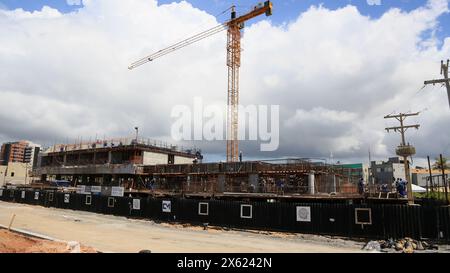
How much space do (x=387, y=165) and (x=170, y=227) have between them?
318 feet

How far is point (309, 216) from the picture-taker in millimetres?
23859

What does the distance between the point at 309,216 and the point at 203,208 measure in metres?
9.79

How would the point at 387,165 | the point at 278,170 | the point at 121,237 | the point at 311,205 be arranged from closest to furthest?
the point at 121,237, the point at 311,205, the point at 278,170, the point at 387,165

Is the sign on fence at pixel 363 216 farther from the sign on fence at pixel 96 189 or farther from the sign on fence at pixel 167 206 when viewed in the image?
the sign on fence at pixel 96 189

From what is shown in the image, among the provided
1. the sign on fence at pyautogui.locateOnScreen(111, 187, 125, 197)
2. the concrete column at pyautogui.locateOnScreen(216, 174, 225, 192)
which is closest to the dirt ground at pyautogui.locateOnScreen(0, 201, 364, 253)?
the concrete column at pyautogui.locateOnScreen(216, 174, 225, 192)

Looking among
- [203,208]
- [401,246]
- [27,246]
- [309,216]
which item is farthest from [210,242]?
[401,246]

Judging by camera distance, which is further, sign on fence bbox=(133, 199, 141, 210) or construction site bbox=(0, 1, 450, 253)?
sign on fence bbox=(133, 199, 141, 210)

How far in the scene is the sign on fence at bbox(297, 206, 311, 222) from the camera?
23.9m

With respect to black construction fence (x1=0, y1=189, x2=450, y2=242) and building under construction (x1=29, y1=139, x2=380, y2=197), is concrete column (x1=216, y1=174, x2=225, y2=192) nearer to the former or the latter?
building under construction (x1=29, y1=139, x2=380, y2=197)

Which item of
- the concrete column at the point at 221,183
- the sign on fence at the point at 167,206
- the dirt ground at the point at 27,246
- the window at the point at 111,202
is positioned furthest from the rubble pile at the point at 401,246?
the window at the point at 111,202

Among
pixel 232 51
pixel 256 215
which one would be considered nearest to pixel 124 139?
pixel 232 51

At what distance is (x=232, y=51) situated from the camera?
72750 millimetres

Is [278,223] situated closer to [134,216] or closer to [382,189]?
[382,189]

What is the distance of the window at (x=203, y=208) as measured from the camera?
29.3 m
